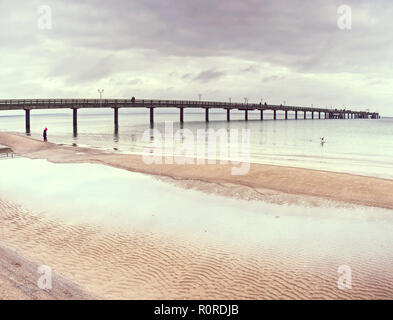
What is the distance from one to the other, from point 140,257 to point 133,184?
316 inches

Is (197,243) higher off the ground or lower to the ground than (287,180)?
lower

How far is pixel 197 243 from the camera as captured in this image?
7.68m

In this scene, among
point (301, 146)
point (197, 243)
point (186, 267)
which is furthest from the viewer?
point (301, 146)

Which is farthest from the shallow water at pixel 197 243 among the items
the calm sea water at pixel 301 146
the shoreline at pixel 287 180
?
the calm sea water at pixel 301 146

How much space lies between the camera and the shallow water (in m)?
5.74

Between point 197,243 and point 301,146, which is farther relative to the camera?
point 301,146

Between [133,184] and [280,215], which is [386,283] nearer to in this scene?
[280,215]

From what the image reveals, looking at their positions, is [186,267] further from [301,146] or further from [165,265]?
[301,146]

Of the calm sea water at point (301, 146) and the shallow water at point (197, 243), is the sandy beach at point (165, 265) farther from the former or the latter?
the calm sea water at point (301, 146)

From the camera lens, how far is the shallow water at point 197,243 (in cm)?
574

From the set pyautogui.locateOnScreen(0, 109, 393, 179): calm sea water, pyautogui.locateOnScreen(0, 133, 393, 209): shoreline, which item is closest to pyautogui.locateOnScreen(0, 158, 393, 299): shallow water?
pyautogui.locateOnScreen(0, 133, 393, 209): shoreline

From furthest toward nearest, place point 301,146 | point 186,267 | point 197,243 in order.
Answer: point 301,146, point 197,243, point 186,267

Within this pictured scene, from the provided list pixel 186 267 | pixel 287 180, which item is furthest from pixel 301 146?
pixel 186 267

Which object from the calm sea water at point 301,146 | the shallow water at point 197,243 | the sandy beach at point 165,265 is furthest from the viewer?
the calm sea water at point 301,146
